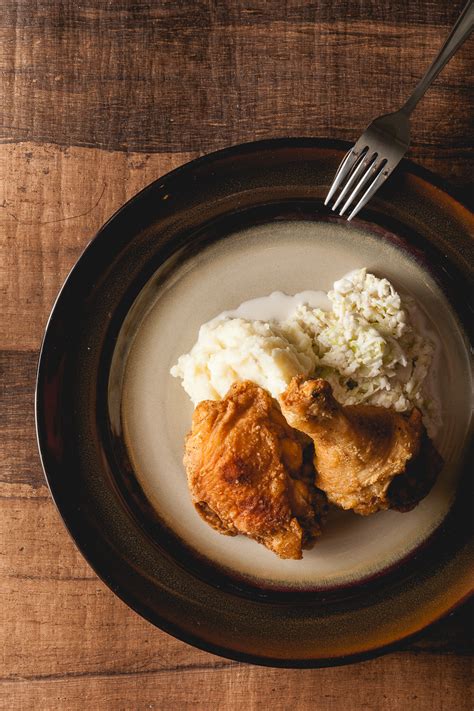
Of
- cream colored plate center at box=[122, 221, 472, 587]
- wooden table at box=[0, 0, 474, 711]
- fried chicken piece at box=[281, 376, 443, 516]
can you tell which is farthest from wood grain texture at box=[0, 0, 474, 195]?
fried chicken piece at box=[281, 376, 443, 516]

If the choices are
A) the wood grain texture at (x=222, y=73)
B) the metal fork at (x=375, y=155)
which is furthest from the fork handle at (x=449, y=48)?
the wood grain texture at (x=222, y=73)

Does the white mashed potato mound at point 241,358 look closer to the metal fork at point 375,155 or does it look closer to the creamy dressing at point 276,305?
the creamy dressing at point 276,305

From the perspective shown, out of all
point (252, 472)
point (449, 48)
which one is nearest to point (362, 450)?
point (252, 472)

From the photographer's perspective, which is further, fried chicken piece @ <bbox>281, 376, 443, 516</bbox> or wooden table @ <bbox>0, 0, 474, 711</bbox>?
wooden table @ <bbox>0, 0, 474, 711</bbox>

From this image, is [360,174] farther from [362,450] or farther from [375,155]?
[362,450]

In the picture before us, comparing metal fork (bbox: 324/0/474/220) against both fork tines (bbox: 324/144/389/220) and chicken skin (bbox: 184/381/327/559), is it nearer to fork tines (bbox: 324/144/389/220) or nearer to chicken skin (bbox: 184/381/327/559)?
fork tines (bbox: 324/144/389/220)

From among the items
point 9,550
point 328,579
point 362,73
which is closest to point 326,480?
point 328,579
